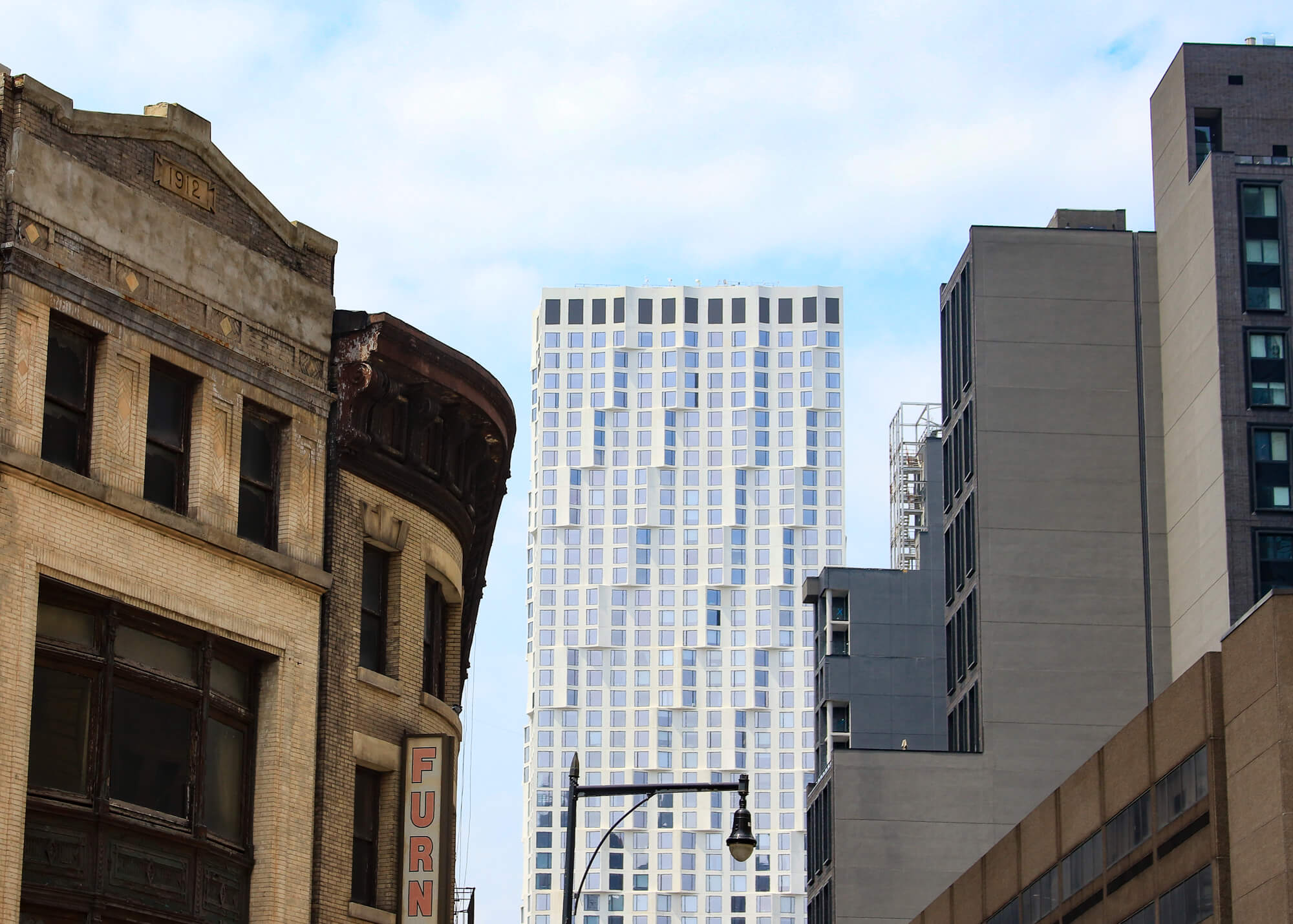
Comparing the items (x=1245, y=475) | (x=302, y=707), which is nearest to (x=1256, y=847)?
(x=302, y=707)

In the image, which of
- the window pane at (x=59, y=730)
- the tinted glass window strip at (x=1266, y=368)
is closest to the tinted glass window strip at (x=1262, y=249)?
the tinted glass window strip at (x=1266, y=368)

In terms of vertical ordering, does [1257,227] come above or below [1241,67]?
below

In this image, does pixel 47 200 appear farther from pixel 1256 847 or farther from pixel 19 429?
pixel 1256 847

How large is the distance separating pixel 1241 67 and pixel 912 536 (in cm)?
5265

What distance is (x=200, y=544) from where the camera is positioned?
27.9 m

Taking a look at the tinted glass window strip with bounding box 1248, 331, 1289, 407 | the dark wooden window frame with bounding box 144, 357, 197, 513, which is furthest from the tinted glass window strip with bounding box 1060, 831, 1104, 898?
the dark wooden window frame with bounding box 144, 357, 197, 513

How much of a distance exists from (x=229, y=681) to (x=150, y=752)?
2.16m

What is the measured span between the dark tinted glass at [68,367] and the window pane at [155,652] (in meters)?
3.05

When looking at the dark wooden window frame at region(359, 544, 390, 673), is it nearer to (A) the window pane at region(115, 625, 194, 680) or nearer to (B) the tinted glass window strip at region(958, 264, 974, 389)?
(A) the window pane at region(115, 625, 194, 680)

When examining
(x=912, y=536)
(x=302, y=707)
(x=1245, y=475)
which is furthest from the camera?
(x=912, y=536)

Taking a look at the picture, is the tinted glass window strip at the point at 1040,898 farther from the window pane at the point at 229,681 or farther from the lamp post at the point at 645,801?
the window pane at the point at 229,681

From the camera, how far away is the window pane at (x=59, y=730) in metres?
25.2

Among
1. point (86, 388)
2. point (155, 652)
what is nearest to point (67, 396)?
point (86, 388)

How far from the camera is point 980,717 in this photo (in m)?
87.8
